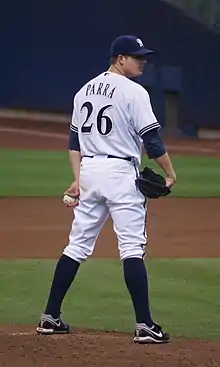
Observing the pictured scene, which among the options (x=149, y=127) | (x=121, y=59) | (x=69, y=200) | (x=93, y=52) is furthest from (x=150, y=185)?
(x=93, y=52)

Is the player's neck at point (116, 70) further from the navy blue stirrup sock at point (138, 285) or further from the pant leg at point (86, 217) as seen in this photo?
the navy blue stirrup sock at point (138, 285)

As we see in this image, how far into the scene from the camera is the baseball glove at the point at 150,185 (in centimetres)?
548

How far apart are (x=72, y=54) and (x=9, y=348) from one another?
66.5 ft

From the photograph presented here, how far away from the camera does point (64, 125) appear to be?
25047mm

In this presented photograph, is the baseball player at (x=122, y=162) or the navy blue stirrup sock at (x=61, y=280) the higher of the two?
the baseball player at (x=122, y=162)

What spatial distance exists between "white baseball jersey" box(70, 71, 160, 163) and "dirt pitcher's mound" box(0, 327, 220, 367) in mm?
1073

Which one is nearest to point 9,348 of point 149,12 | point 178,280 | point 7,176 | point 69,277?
point 69,277

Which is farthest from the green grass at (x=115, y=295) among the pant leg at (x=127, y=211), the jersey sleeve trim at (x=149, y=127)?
the jersey sleeve trim at (x=149, y=127)

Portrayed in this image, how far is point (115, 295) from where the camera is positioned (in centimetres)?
726

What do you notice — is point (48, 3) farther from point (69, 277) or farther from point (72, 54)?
point (69, 277)

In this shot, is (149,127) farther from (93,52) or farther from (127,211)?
(93,52)

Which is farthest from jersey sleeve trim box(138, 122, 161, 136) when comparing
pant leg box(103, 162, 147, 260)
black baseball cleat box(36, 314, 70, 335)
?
black baseball cleat box(36, 314, 70, 335)

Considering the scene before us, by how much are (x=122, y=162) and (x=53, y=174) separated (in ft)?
34.9

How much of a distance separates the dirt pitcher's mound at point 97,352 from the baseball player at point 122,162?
0.60 ft
